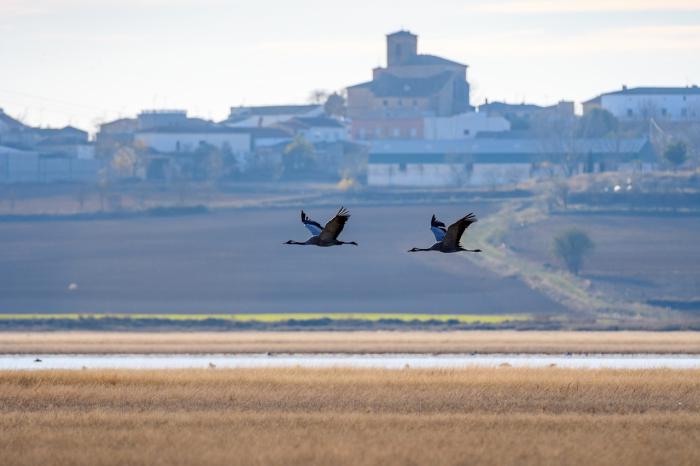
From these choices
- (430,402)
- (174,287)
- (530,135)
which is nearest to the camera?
(430,402)

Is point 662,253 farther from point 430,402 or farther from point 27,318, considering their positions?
point 430,402

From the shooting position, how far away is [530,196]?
5399 inches

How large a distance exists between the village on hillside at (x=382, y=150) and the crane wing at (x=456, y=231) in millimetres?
123852

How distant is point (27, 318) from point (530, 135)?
3669 inches

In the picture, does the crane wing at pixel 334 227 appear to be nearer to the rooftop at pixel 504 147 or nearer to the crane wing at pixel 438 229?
the crane wing at pixel 438 229

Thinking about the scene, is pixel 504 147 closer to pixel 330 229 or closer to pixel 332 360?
pixel 332 360

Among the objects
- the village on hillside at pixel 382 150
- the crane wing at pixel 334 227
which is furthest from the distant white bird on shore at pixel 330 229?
the village on hillside at pixel 382 150

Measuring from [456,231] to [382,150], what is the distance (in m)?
137

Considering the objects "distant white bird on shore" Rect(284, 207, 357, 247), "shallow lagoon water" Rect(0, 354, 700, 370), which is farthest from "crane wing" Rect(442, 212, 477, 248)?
"shallow lagoon water" Rect(0, 354, 700, 370)

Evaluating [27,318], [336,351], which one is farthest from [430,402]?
[27,318]

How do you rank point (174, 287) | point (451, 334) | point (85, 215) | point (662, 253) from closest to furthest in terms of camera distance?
point (451, 334), point (174, 287), point (662, 253), point (85, 215)

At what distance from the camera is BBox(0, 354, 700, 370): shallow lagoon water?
54.8 meters

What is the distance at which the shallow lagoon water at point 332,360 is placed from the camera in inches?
2156

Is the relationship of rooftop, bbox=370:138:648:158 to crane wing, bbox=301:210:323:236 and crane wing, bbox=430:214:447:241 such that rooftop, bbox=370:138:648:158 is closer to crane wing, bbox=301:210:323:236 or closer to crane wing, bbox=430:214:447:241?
crane wing, bbox=430:214:447:241
